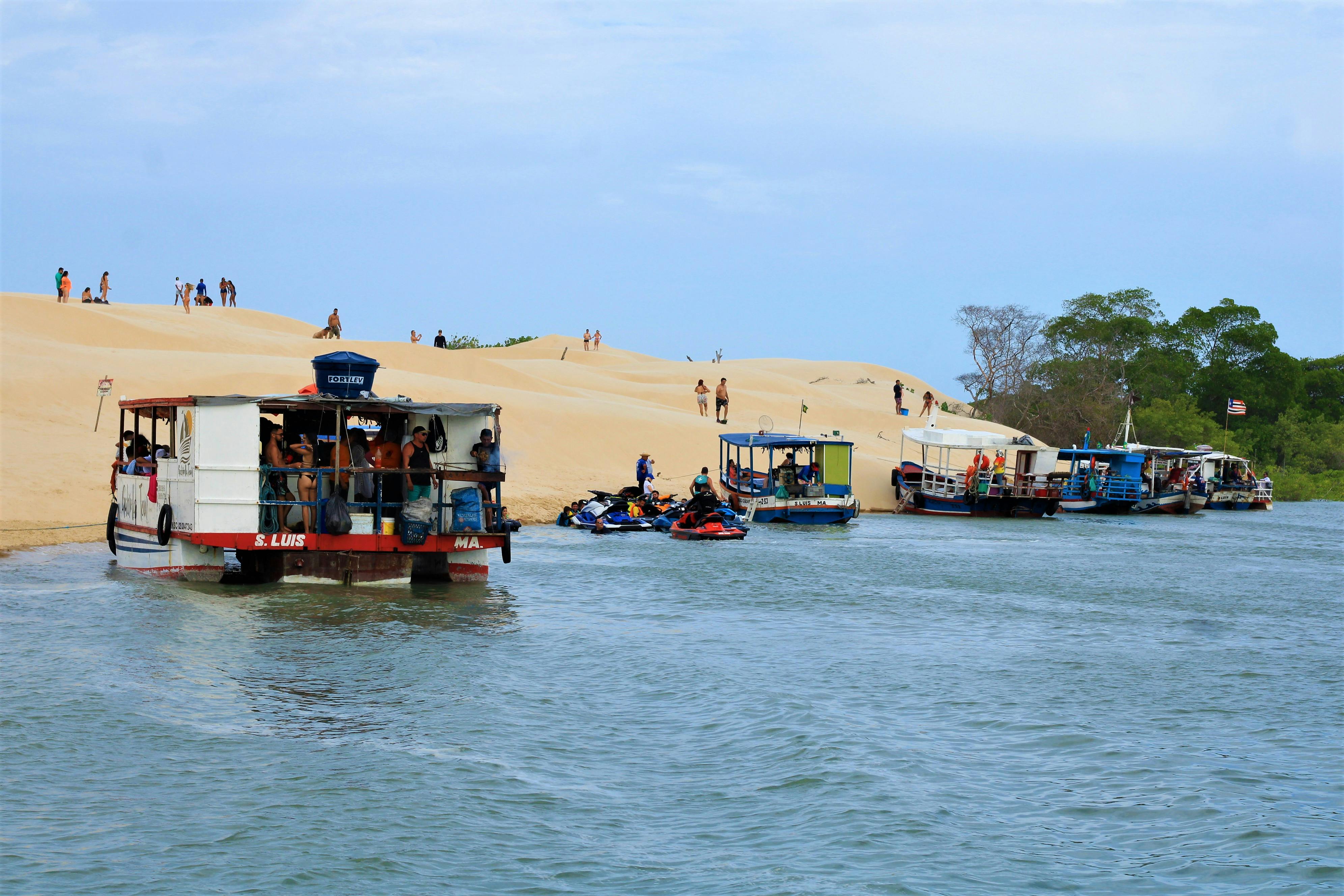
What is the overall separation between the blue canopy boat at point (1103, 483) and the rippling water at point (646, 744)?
1178 inches

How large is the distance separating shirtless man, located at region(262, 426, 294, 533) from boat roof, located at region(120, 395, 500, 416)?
61 centimetres

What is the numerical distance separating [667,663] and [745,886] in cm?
683

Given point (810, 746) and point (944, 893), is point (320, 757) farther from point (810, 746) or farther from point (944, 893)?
point (944, 893)

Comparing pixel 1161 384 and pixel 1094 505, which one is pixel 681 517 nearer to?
pixel 1094 505

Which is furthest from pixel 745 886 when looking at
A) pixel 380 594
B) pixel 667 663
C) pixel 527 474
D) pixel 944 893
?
pixel 527 474

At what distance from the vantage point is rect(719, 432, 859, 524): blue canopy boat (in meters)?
36.0

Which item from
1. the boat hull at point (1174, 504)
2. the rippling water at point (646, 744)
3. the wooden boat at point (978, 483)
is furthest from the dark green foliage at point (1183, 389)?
the rippling water at point (646, 744)

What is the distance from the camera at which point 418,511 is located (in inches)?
739

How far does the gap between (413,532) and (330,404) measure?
2.22m

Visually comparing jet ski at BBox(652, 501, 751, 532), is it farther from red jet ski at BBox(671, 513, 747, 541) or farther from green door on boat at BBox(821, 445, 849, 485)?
green door on boat at BBox(821, 445, 849, 485)

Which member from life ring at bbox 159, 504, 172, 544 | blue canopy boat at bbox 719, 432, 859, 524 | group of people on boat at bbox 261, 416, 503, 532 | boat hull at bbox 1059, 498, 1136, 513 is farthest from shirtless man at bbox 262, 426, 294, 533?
boat hull at bbox 1059, 498, 1136, 513

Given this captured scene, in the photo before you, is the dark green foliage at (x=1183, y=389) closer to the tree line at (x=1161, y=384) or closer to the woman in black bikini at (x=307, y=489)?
the tree line at (x=1161, y=384)

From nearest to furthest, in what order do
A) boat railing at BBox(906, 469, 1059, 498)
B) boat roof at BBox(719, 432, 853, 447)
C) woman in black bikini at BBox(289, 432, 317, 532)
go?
1. woman in black bikini at BBox(289, 432, 317, 532)
2. boat roof at BBox(719, 432, 853, 447)
3. boat railing at BBox(906, 469, 1059, 498)

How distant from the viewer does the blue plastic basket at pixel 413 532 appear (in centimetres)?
1861
